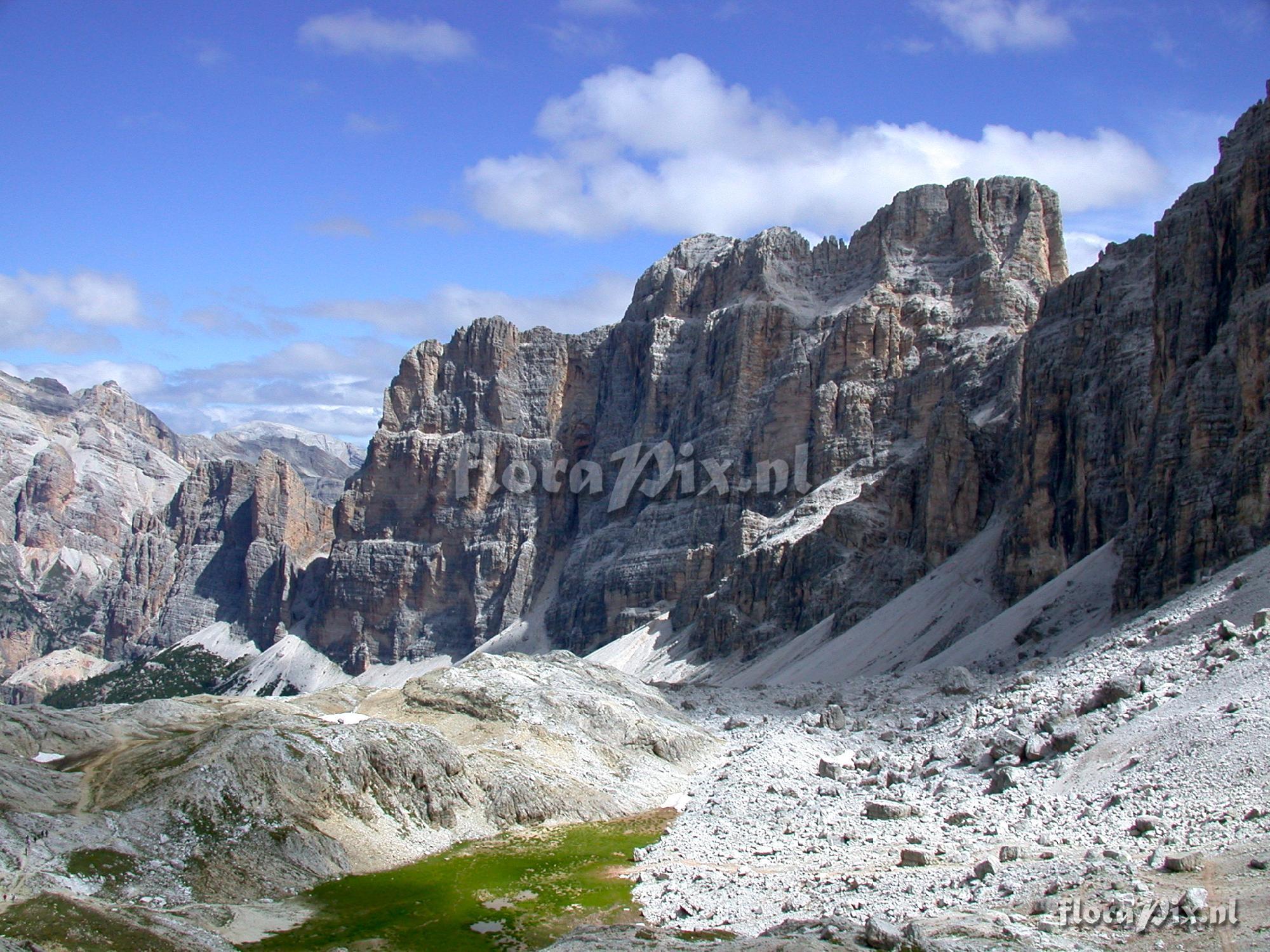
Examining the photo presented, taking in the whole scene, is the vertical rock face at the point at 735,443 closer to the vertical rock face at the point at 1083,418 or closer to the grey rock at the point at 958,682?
the vertical rock face at the point at 1083,418

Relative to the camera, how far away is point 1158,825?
1167 inches

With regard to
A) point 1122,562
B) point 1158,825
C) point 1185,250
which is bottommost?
point 1158,825

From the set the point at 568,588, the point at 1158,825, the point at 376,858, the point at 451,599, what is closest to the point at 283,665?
the point at 451,599

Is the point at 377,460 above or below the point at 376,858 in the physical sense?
above

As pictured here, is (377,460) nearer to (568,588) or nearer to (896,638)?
(568,588)

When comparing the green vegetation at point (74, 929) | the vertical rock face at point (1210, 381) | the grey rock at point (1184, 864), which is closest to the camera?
the green vegetation at point (74, 929)

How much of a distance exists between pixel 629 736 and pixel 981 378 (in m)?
82.7

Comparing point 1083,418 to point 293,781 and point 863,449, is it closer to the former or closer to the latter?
point 863,449

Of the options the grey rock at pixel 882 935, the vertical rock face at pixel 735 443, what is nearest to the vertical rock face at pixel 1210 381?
the vertical rock face at pixel 735 443

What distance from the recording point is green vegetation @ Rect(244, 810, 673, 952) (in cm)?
3081

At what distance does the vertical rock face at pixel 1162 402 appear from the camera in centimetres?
6384

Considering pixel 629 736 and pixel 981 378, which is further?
pixel 981 378

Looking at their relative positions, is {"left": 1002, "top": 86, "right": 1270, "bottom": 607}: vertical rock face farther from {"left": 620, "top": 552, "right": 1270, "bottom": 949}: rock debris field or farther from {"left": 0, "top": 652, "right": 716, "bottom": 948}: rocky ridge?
{"left": 0, "top": 652, "right": 716, "bottom": 948}: rocky ridge

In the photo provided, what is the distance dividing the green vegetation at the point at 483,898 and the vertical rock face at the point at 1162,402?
119 feet
